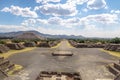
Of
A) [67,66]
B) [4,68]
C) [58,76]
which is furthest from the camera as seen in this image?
[67,66]

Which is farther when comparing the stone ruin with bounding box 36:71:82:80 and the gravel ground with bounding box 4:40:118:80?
the gravel ground with bounding box 4:40:118:80

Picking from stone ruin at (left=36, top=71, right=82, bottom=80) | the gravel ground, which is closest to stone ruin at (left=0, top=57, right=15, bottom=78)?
the gravel ground

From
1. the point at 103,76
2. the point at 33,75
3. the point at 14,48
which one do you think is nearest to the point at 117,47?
the point at 14,48

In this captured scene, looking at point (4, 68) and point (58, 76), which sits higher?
point (4, 68)

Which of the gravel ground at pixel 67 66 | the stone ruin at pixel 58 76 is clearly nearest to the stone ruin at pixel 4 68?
the gravel ground at pixel 67 66

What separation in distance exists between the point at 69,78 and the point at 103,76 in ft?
12.6

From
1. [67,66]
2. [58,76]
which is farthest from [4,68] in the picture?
[67,66]

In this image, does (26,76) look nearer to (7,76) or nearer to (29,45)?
(7,76)

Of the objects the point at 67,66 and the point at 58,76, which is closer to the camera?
the point at 58,76

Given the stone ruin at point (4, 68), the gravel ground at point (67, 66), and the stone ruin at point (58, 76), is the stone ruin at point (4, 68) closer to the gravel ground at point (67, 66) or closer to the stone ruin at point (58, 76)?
the gravel ground at point (67, 66)

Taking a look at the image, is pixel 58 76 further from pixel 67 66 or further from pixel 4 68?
pixel 4 68

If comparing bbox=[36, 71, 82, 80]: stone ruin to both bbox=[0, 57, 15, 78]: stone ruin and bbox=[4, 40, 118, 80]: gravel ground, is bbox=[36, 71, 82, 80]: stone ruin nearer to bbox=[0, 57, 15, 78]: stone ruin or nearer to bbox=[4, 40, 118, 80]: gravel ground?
bbox=[4, 40, 118, 80]: gravel ground

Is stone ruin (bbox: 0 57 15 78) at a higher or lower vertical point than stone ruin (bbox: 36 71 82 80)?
higher

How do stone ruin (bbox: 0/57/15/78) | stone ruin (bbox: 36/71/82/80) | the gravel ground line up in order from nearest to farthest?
stone ruin (bbox: 36/71/82/80) → stone ruin (bbox: 0/57/15/78) → the gravel ground
